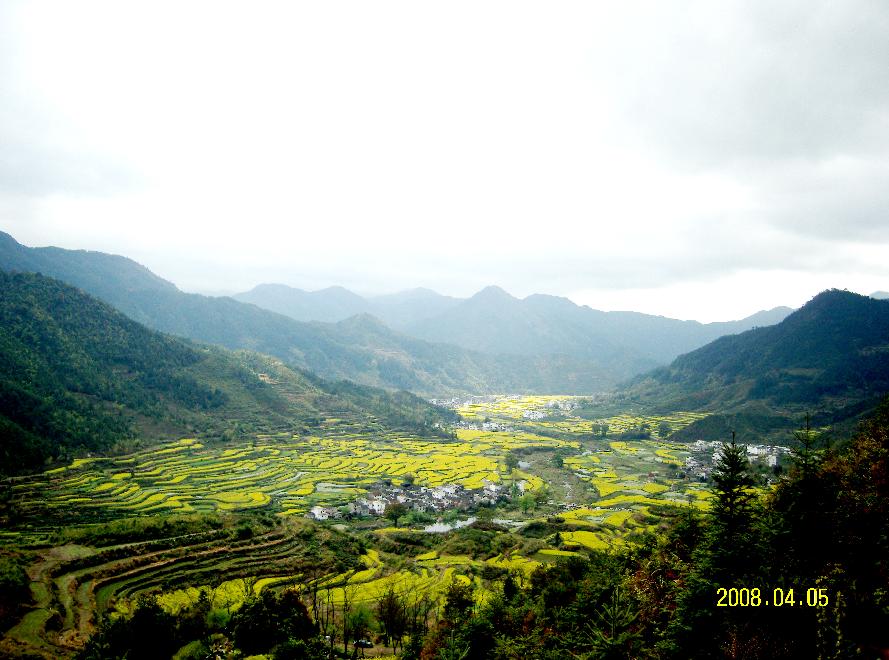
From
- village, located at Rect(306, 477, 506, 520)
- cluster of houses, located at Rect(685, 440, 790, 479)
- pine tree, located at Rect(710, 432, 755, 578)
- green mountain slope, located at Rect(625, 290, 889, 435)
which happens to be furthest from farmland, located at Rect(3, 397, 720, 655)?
green mountain slope, located at Rect(625, 290, 889, 435)

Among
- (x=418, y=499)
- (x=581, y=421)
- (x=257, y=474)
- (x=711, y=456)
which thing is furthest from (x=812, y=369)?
(x=257, y=474)

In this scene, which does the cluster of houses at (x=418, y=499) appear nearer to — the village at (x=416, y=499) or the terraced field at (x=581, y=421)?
the village at (x=416, y=499)

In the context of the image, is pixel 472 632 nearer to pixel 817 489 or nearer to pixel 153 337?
pixel 817 489

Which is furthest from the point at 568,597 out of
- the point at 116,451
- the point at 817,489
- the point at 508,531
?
the point at 116,451

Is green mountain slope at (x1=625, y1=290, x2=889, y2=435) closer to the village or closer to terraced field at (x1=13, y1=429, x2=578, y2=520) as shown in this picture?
terraced field at (x1=13, y1=429, x2=578, y2=520)

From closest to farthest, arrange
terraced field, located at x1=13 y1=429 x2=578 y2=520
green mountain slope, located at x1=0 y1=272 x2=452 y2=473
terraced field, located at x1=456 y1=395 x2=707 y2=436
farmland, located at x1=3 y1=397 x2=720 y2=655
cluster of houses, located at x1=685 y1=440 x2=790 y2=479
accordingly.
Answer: farmland, located at x1=3 y1=397 x2=720 y2=655, terraced field, located at x1=13 y1=429 x2=578 y2=520, green mountain slope, located at x1=0 y1=272 x2=452 y2=473, cluster of houses, located at x1=685 y1=440 x2=790 y2=479, terraced field, located at x1=456 y1=395 x2=707 y2=436

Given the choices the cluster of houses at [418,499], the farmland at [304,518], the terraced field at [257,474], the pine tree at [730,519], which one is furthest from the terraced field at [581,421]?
the pine tree at [730,519]

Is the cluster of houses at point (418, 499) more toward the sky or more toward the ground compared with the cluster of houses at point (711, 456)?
more toward the ground
